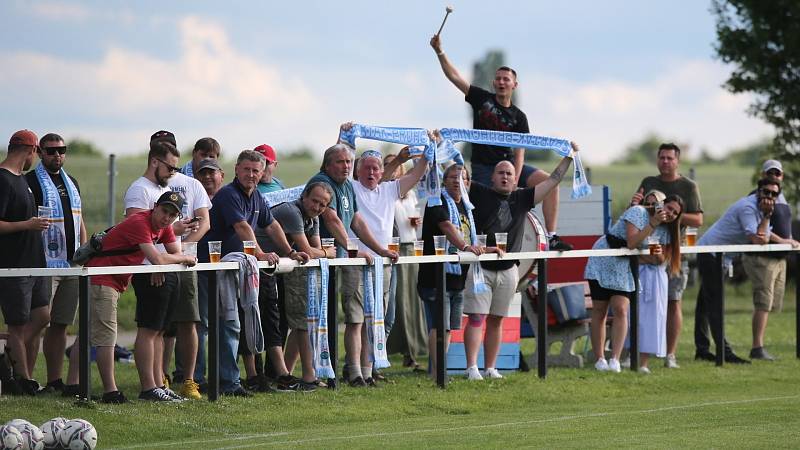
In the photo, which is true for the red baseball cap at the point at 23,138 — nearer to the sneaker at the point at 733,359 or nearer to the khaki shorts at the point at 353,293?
the khaki shorts at the point at 353,293

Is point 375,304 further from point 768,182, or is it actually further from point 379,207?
point 768,182

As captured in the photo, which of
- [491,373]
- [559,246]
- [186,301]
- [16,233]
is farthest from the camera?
[559,246]

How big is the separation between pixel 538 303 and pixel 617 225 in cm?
142

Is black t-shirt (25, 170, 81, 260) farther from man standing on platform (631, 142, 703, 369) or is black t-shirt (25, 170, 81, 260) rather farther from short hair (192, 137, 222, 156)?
man standing on platform (631, 142, 703, 369)

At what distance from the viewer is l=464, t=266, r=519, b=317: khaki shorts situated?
13.7 m

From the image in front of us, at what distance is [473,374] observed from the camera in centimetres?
1359

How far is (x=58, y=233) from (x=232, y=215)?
142 centimetres

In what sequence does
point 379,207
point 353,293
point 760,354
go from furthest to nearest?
point 760,354
point 379,207
point 353,293

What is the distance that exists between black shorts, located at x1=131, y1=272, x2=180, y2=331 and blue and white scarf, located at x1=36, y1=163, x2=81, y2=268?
2.78 ft

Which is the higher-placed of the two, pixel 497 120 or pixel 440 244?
pixel 497 120

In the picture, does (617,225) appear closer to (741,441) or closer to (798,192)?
(741,441)

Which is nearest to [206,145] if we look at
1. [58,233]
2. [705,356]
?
[58,233]

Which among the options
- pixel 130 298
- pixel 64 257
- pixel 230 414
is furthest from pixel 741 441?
pixel 130 298

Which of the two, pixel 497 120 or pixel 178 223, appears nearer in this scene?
pixel 178 223
